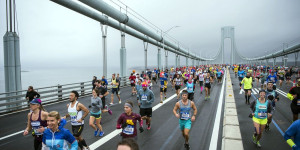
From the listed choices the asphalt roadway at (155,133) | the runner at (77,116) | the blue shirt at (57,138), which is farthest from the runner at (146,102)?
the blue shirt at (57,138)

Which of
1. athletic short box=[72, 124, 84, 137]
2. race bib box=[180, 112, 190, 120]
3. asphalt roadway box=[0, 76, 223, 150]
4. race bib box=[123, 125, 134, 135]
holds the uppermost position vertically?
race bib box=[180, 112, 190, 120]

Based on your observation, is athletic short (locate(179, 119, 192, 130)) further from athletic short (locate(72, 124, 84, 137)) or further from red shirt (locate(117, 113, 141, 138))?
athletic short (locate(72, 124, 84, 137))

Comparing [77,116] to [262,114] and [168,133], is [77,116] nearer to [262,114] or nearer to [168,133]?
[168,133]

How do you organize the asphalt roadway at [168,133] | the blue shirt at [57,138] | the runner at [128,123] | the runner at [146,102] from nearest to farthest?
the blue shirt at [57,138]
the runner at [128,123]
the asphalt roadway at [168,133]
the runner at [146,102]

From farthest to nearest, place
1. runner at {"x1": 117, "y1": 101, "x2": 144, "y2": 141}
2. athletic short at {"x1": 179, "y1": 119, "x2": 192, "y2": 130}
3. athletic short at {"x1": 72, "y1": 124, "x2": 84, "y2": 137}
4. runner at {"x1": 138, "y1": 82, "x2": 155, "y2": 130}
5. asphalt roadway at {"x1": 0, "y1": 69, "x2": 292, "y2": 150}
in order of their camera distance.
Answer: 1. runner at {"x1": 138, "y1": 82, "x2": 155, "y2": 130}
2. asphalt roadway at {"x1": 0, "y1": 69, "x2": 292, "y2": 150}
3. athletic short at {"x1": 179, "y1": 119, "x2": 192, "y2": 130}
4. athletic short at {"x1": 72, "y1": 124, "x2": 84, "y2": 137}
5. runner at {"x1": 117, "y1": 101, "x2": 144, "y2": 141}

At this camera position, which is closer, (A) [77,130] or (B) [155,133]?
(A) [77,130]

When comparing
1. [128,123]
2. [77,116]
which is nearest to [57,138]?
[128,123]

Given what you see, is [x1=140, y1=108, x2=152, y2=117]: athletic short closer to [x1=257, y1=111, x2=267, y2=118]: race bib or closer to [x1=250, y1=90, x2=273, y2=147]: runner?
[x1=250, y1=90, x2=273, y2=147]: runner

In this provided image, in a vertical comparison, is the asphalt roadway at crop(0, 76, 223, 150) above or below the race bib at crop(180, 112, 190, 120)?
below

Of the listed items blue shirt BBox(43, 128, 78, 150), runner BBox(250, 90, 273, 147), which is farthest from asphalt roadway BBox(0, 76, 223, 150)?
blue shirt BBox(43, 128, 78, 150)

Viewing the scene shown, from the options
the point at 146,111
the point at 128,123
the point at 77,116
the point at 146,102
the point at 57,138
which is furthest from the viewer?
the point at 146,111

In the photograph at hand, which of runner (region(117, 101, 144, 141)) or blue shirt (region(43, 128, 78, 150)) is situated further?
runner (region(117, 101, 144, 141))

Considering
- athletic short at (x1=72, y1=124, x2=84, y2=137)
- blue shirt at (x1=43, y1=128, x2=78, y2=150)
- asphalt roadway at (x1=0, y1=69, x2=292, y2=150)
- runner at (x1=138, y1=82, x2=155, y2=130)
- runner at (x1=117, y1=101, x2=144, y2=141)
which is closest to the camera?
blue shirt at (x1=43, y1=128, x2=78, y2=150)

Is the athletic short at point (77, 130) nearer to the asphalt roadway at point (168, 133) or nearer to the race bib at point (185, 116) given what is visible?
the asphalt roadway at point (168, 133)
